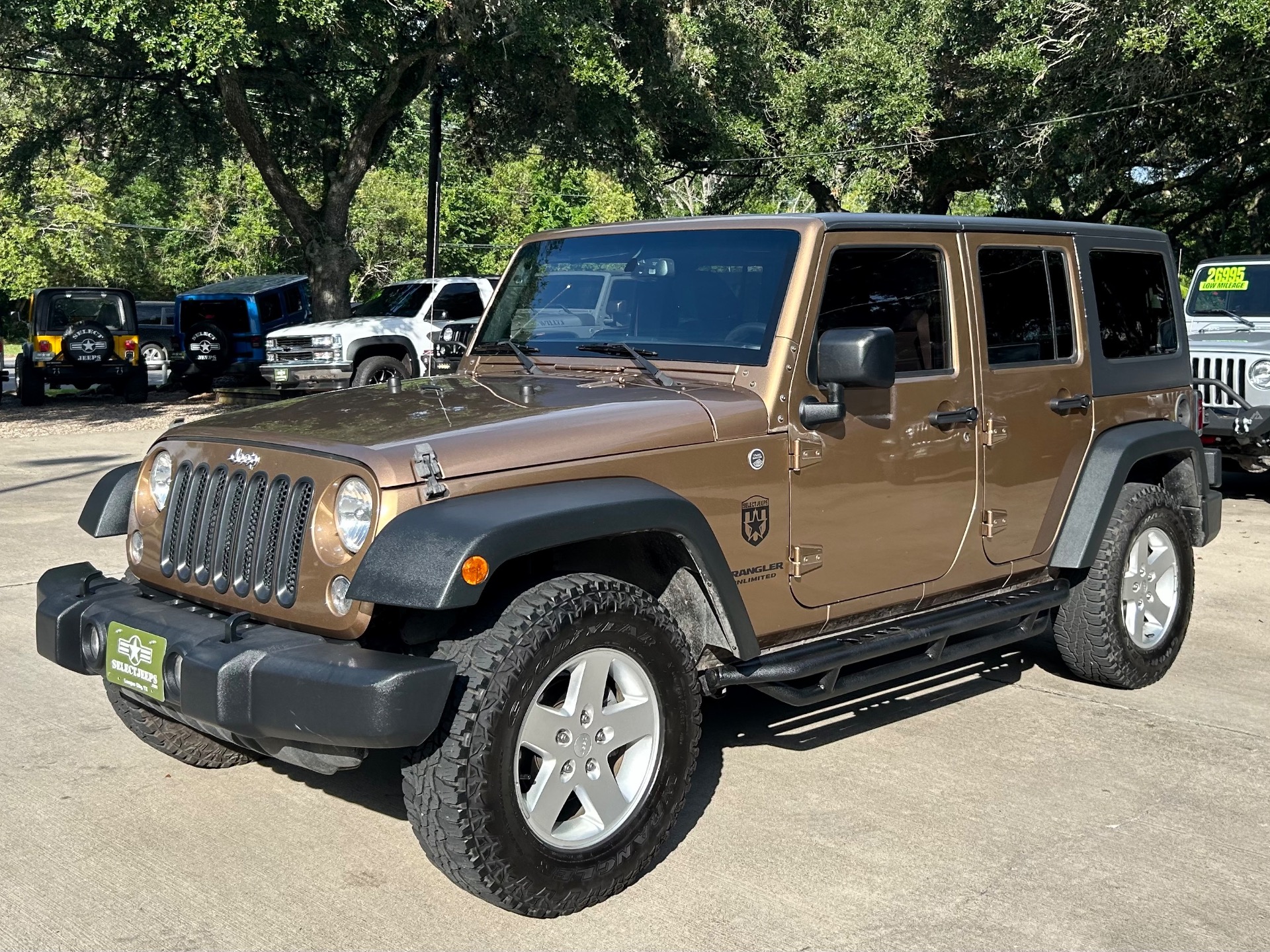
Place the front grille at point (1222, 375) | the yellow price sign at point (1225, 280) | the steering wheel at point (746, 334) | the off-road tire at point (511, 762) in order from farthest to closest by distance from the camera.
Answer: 1. the yellow price sign at point (1225, 280)
2. the front grille at point (1222, 375)
3. the steering wheel at point (746, 334)
4. the off-road tire at point (511, 762)

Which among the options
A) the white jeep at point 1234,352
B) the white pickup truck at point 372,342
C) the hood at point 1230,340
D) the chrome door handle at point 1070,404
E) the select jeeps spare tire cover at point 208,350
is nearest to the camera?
the chrome door handle at point 1070,404

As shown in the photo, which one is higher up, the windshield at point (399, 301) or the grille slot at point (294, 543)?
the windshield at point (399, 301)

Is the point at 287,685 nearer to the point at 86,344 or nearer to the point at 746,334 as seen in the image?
the point at 746,334

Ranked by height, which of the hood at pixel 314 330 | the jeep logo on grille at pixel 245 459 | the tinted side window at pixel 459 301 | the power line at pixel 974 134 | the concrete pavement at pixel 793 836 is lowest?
the concrete pavement at pixel 793 836

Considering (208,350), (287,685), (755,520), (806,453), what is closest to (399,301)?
(208,350)

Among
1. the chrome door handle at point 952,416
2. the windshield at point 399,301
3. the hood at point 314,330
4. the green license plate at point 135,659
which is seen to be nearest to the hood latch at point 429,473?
the green license plate at point 135,659

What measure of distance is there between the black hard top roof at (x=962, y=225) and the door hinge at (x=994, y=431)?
73 centimetres

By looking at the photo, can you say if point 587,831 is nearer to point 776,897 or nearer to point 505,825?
point 505,825

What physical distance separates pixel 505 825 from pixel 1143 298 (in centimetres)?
395

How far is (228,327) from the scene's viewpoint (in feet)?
78.1

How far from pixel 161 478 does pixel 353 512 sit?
3.49ft

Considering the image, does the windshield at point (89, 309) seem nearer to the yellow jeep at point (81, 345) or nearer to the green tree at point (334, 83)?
the yellow jeep at point (81, 345)

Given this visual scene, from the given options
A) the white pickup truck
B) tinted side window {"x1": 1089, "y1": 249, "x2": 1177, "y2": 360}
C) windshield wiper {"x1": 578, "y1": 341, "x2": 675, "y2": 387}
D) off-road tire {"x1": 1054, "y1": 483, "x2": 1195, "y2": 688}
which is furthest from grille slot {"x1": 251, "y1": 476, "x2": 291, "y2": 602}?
the white pickup truck

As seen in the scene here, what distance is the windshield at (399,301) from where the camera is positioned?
18984 mm
